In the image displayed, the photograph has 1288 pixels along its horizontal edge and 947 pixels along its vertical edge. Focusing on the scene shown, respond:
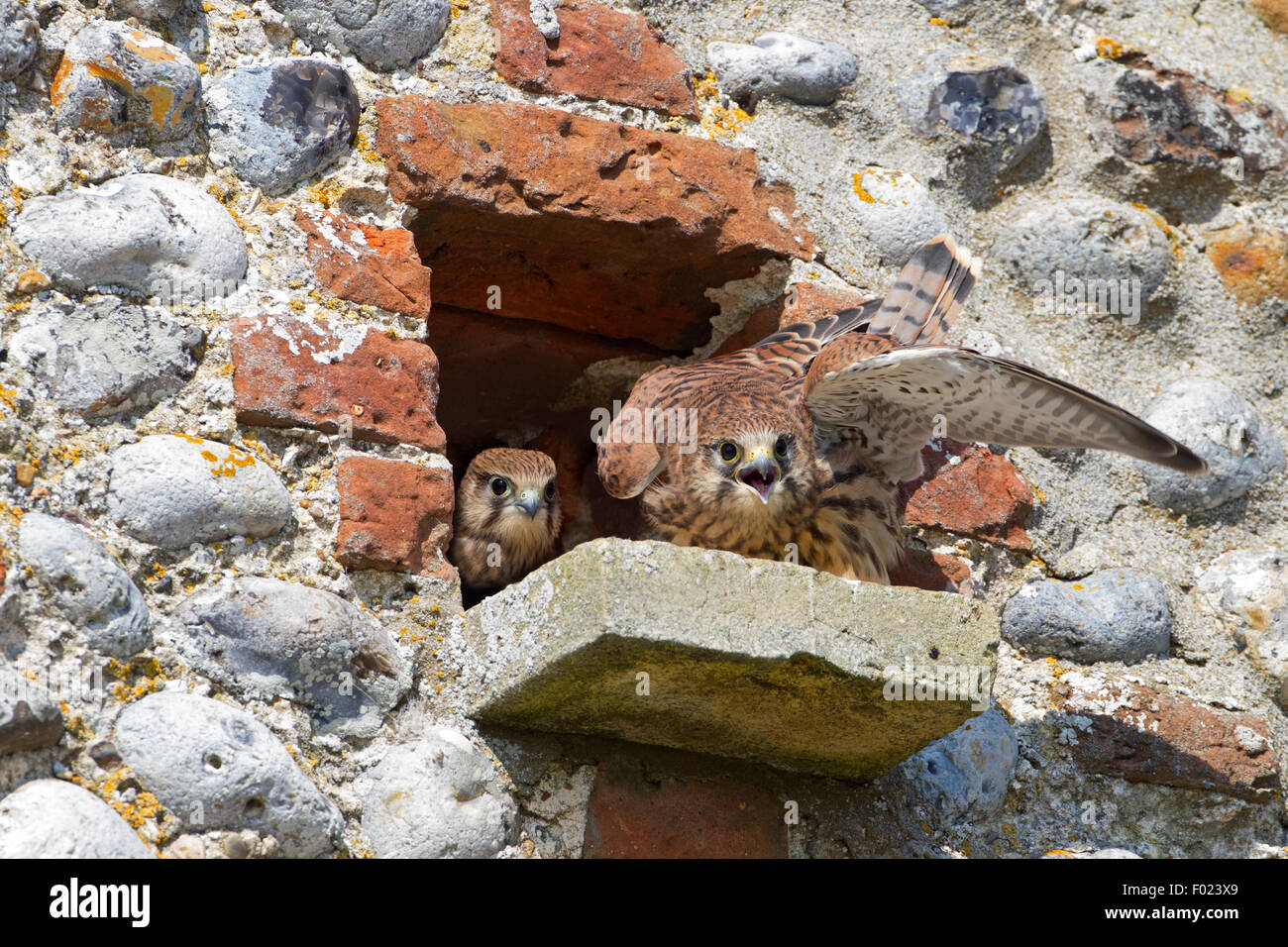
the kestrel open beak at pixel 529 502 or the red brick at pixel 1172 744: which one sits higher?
the kestrel open beak at pixel 529 502

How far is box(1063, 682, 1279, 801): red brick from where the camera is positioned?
2.52 meters

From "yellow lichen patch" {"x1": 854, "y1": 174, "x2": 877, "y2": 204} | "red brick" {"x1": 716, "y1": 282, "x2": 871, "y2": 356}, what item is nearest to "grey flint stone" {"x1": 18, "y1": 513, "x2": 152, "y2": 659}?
"red brick" {"x1": 716, "y1": 282, "x2": 871, "y2": 356}

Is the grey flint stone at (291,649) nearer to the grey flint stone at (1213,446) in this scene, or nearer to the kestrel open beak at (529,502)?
the kestrel open beak at (529,502)

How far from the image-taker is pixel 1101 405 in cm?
221

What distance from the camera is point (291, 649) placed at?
6.63 ft

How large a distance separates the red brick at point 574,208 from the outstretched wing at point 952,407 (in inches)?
15.8

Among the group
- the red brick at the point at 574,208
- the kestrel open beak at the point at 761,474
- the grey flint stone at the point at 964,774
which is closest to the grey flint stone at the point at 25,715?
the red brick at the point at 574,208

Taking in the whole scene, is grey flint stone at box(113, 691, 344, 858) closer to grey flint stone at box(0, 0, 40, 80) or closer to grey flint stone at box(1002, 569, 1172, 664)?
grey flint stone at box(0, 0, 40, 80)

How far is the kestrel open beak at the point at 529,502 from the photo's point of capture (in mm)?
3289

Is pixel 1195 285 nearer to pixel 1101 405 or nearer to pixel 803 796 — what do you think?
pixel 1101 405

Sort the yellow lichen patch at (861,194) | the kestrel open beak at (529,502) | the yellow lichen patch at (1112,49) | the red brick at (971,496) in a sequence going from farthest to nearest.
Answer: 1. the kestrel open beak at (529,502)
2. the yellow lichen patch at (1112,49)
3. the yellow lichen patch at (861,194)
4. the red brick at (971,496)
